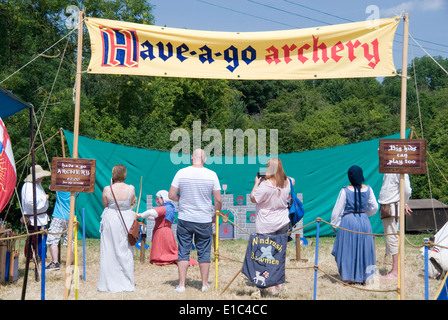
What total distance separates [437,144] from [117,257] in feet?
46.6

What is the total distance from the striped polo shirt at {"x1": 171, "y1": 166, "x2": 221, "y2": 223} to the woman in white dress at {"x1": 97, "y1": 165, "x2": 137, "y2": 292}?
0.54m

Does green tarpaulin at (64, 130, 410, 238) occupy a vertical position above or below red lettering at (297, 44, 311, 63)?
below

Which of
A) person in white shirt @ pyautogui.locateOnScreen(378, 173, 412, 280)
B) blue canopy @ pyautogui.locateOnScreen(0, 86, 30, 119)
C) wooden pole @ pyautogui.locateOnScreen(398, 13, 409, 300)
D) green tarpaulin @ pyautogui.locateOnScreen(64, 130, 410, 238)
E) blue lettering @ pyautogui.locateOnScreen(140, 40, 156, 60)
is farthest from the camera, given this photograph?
green tarpaulin @ pyautogui.locateOnScreen(64, 130, 410, 238)

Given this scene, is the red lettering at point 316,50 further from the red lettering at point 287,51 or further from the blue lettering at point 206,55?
the blue lettering at point 206,55

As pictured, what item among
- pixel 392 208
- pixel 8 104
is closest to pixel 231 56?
pixel 8 104

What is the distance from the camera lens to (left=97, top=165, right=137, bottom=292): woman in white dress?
529 cm

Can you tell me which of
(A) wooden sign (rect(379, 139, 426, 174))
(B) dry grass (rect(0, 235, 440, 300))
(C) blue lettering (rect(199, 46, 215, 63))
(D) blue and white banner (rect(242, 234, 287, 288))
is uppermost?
(C) blue lettering (rect(199, 46, 215, 63))

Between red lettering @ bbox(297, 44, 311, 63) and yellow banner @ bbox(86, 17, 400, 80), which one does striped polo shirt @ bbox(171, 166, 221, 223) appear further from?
red lettering @ bbox(297, 44, 311, 63)

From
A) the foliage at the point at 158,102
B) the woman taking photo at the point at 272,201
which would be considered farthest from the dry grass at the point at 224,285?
the foliage at the point at 158,102

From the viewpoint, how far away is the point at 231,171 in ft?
34.7

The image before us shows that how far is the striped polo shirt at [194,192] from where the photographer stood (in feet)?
17.2

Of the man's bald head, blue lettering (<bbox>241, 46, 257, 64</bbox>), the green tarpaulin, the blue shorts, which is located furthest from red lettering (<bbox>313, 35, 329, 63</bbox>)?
A: the green tarpaulin

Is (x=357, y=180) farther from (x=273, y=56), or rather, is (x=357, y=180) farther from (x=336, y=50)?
(x=273, y=56)
